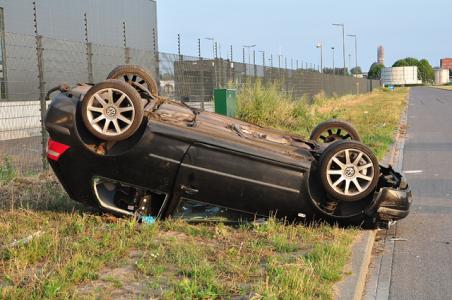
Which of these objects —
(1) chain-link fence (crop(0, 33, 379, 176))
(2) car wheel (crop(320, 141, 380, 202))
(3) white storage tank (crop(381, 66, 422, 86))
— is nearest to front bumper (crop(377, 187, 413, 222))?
(2) car wheel (crop(320, 141, 380, 202))

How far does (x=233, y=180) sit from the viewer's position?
5.42m

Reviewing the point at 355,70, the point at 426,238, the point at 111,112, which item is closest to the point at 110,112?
the point at 111,112

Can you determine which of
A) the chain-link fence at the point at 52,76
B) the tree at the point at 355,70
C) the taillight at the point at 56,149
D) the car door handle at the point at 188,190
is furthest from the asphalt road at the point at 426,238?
the tree at the point at 355,70

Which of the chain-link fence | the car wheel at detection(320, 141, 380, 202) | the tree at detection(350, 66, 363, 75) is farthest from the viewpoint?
the tree at detection(350, 66, 363, 75)

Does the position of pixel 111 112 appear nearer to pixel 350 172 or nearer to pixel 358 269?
pixel 350 172

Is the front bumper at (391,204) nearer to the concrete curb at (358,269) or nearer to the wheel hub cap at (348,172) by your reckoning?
the concrete curb at (358,269)

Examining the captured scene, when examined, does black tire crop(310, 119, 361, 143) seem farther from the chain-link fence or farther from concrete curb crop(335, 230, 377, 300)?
the chain-link fence

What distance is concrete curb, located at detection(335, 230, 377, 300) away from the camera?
14.0 ft

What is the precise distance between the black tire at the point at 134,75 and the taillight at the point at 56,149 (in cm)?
140

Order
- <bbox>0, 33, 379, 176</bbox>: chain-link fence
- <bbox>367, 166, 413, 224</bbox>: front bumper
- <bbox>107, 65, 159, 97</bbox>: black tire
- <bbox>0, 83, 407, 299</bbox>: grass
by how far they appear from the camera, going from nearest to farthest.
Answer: <bbox>0, 83, 407, 299</bbox>: grass → <bbox>367, 166, 413, 224</bbox>: front bumper → <bbox>107, 65, 159, 97</bbox>: black tire → <bbox>0, 33, 379, 176</bbox>: chain-link fence

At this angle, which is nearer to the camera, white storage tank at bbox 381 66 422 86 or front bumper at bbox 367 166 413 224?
front bumper at bbox 367 166 413 224

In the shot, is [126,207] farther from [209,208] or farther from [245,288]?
[245,288]

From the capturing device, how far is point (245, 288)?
411 cm

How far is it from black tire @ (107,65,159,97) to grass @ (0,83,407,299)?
1548 millimetres
